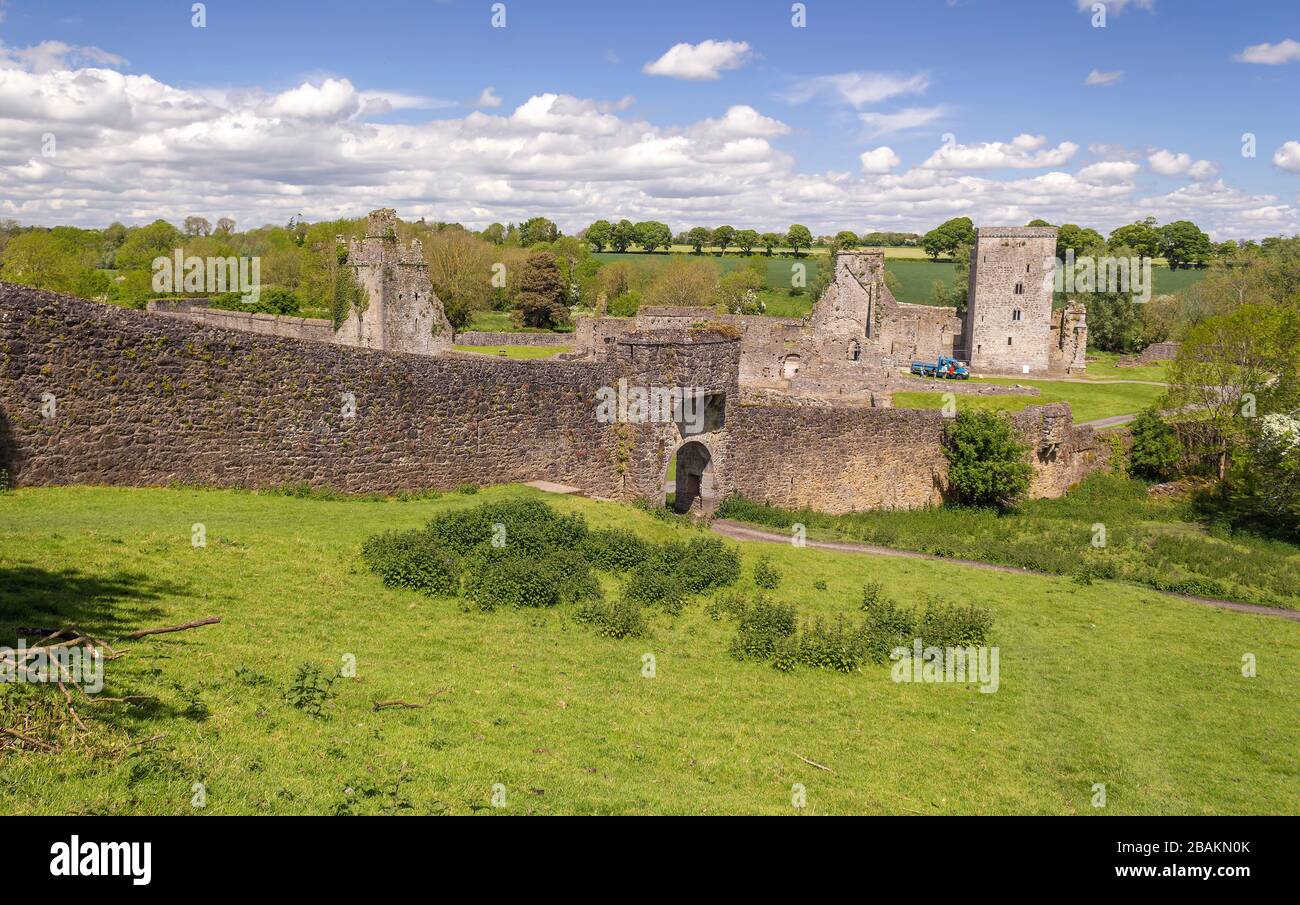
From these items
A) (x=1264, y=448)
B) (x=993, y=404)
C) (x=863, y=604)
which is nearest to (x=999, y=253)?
(x=993, y=404)

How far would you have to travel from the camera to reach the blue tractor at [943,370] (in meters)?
53.7

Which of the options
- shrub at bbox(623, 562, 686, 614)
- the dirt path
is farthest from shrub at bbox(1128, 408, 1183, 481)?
shrub at bbox(623, 562, 686, 614)

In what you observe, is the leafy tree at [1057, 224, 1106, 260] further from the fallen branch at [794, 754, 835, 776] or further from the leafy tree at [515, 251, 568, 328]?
the fallen branch at [794, 754, 835, 776]

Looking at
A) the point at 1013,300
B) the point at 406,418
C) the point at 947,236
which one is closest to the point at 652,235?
the point at 947,236

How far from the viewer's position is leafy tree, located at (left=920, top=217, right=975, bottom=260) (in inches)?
5443

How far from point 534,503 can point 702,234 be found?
146 m

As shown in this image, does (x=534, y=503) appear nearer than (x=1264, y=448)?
Yes

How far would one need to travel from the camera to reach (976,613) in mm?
15766

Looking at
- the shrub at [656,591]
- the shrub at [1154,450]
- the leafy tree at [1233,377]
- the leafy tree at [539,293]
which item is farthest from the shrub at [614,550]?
the leafy tree at [539,293]

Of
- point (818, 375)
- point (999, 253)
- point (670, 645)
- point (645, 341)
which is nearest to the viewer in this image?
point (670, 645)

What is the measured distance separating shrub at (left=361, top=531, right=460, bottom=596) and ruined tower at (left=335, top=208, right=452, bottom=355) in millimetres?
23256

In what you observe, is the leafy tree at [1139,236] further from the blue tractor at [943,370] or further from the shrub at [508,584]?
the shrub at [508,584]

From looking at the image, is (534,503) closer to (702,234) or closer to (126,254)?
(126,254)

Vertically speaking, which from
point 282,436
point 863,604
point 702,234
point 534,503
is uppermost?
point 702,234
